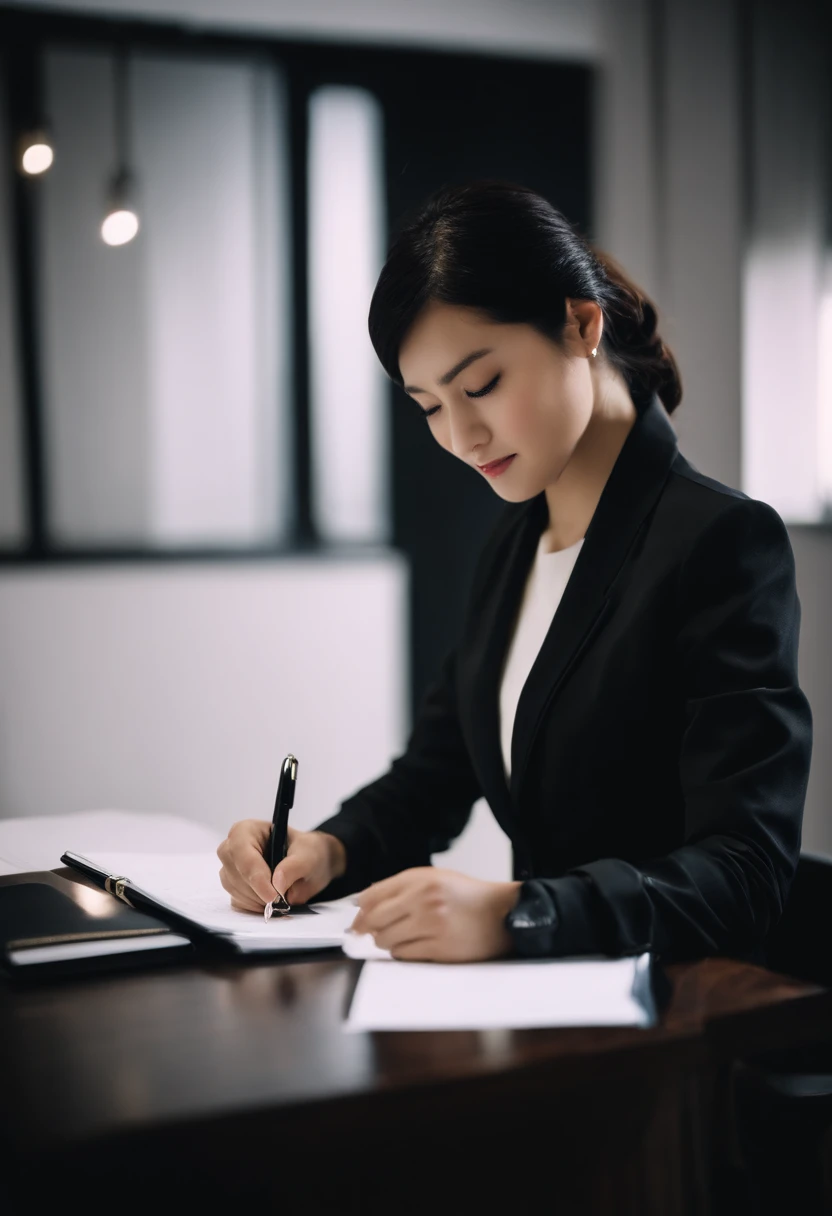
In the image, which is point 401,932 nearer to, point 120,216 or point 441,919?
point 441,919

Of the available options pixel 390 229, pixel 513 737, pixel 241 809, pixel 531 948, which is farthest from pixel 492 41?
pixel 531 948

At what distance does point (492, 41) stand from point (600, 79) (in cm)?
38

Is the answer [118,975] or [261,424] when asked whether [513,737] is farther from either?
[261,424]

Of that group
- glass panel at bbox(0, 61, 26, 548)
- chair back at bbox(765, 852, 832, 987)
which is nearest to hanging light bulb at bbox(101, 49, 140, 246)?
glass panel at bbox(0, 61, 26, 548)

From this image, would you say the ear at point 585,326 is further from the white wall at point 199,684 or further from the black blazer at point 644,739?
the white wall at point 199,684

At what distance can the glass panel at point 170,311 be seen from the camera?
11.4 ft

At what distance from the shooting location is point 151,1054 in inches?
31.0

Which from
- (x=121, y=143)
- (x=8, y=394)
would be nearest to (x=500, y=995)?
(x=8, y=394)

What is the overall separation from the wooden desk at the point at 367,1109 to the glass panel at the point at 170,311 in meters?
2.83

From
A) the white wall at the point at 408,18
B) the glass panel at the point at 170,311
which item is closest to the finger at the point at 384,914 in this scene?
the glass panel at the point at 170,311

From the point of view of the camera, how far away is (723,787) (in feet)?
3.58

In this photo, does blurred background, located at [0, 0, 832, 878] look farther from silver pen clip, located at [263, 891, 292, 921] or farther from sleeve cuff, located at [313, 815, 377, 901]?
silver pen clip, located at [263, 891, 292, 921]

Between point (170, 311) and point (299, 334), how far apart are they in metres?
0.39

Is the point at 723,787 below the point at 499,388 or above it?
below
